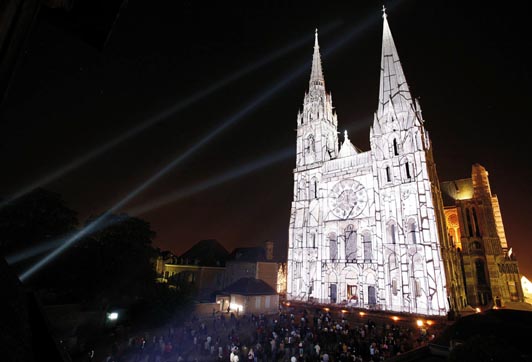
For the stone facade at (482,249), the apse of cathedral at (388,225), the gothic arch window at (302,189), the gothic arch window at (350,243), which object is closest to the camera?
the apse of cathedral at (388,225)

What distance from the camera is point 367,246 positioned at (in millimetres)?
Answer: 32781

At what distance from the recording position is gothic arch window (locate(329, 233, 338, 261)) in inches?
1377

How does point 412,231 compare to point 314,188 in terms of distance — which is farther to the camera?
point 314,188

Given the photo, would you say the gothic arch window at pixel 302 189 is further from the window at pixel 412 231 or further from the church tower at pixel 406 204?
the window at pixel 412 231

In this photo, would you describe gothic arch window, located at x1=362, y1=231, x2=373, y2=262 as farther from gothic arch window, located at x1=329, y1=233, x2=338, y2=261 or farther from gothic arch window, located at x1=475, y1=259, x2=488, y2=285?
gothic arch window, located at x1=475, y1=259, x2=488, y2=285

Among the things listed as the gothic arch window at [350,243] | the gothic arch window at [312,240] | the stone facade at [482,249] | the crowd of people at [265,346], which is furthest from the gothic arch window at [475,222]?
the crowd of people at [265,346]

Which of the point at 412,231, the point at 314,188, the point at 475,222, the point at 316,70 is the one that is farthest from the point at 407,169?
the point at 316,70

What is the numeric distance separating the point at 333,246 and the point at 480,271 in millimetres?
22739

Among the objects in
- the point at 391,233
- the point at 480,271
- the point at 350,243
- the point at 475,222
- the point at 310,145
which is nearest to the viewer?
the point at 391,233

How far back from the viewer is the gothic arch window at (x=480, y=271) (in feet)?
126

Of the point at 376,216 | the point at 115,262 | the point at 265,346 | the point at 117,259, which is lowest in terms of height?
the point at 265,346

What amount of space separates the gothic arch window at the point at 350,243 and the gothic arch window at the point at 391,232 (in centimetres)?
435

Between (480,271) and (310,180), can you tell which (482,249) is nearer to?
(480,271)

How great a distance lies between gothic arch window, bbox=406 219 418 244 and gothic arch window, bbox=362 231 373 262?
466 centimetres
